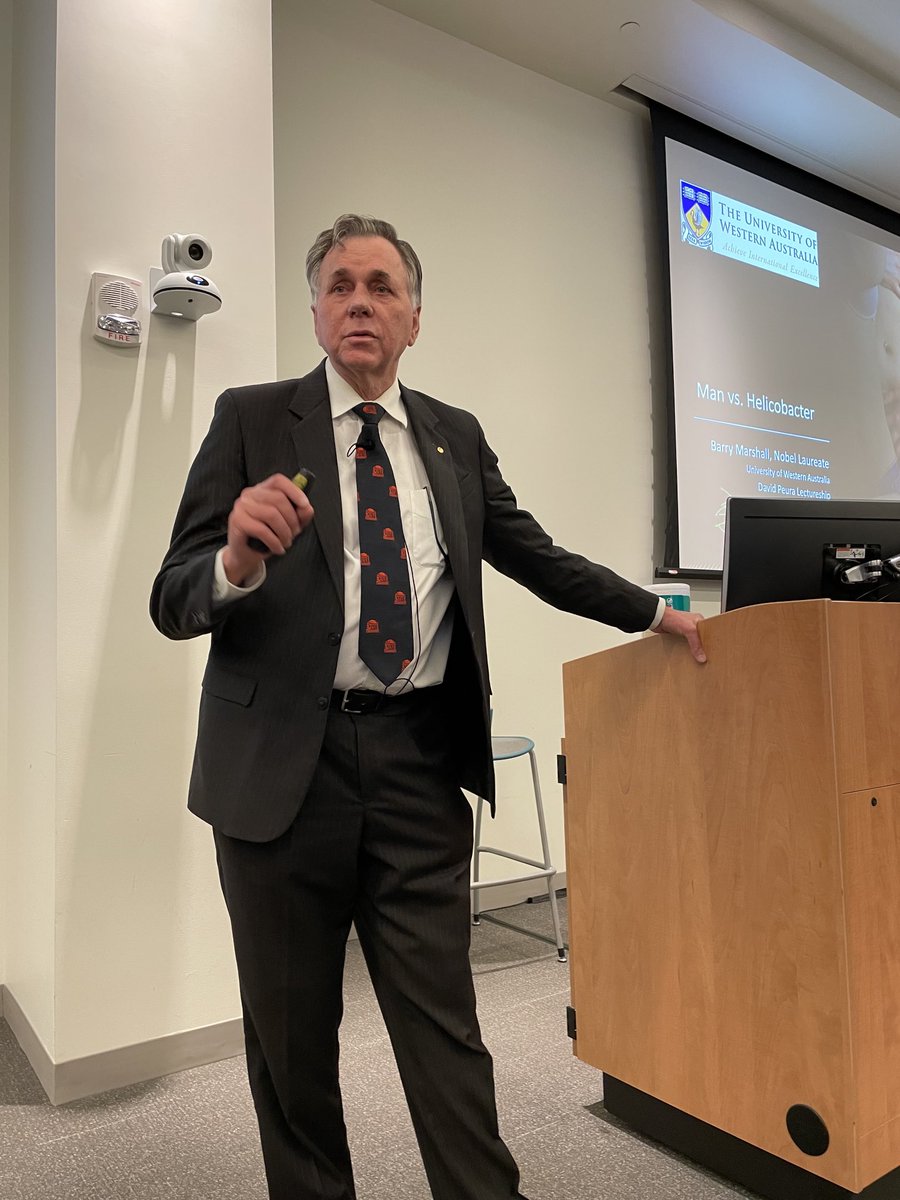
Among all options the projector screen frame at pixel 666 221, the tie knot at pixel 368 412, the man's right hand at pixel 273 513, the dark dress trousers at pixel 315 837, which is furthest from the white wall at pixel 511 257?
the man's right hand at pixel 273 513

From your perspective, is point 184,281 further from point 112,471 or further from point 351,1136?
point 351,1136

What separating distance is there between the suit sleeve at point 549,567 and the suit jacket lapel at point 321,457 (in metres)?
0.32

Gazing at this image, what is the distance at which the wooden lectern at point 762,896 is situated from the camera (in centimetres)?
151

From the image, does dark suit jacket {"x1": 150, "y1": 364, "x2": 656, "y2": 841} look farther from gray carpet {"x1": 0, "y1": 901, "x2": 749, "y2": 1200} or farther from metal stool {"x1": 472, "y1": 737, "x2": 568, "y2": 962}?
metal stool {"x1": 472, "y1": 737, "x2": 568, "y2": 962}

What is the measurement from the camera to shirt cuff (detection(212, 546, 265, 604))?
1198 millimetres

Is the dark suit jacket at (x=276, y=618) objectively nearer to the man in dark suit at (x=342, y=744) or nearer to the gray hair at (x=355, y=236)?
the man in dark suit at (x=342, y=744)

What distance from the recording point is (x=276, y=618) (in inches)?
52.2

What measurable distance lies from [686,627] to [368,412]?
694 mm

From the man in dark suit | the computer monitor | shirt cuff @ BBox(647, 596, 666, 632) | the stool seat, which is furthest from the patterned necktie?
the stool seat

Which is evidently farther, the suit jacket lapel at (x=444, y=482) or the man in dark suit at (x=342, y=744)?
the suit jacket lapel at (x=444, y=482)

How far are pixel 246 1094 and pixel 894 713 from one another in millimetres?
1648

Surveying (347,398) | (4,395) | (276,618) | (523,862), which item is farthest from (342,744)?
(523,862)

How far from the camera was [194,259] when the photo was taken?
2352 millimetres

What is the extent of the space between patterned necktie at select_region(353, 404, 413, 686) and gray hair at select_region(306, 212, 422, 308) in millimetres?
259
